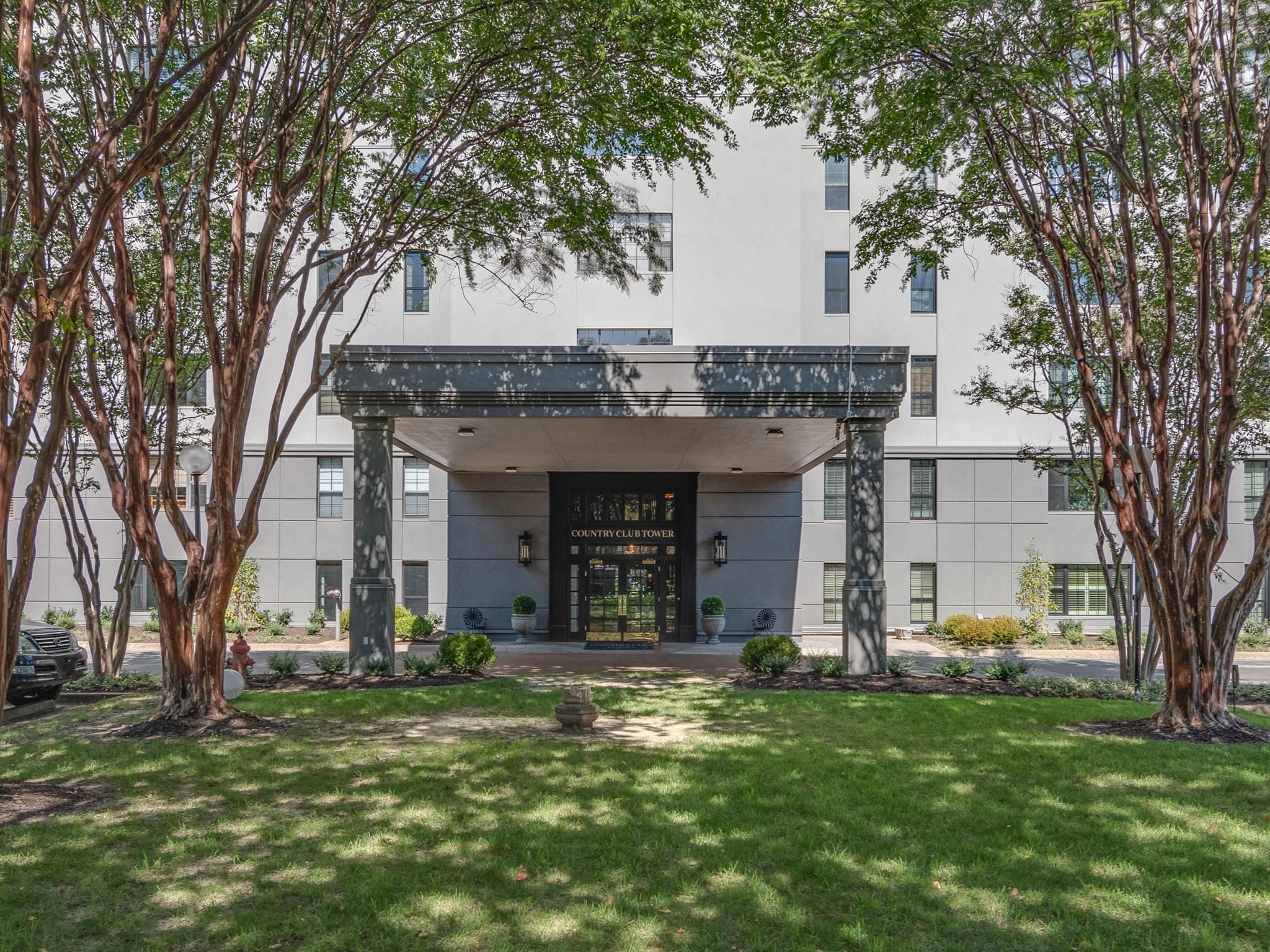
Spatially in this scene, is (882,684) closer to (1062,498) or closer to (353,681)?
(353,681)

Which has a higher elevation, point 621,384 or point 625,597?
point 621,384

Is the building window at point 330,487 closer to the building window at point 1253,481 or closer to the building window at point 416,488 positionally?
the building window at point 416,488

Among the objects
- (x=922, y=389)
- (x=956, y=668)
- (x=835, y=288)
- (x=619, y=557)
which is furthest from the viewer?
(x=922, y=389)

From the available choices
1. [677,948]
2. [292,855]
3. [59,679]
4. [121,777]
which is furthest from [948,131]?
[59,679]

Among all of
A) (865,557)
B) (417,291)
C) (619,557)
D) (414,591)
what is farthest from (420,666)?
(417,291)

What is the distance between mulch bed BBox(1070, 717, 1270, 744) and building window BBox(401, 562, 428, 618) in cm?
1776

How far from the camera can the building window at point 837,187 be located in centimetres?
2361

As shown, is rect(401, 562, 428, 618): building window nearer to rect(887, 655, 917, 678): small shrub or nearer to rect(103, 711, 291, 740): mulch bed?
rect(103, 711, 291, 740): mulch bed

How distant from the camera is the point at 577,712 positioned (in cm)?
989

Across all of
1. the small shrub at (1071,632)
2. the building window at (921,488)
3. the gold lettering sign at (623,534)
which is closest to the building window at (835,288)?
the building window at (921,488)

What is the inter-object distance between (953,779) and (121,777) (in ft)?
25.6

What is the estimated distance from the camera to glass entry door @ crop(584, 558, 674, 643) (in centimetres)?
2261

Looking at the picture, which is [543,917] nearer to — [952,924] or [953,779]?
[952,924]

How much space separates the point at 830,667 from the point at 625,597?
30.5ft
